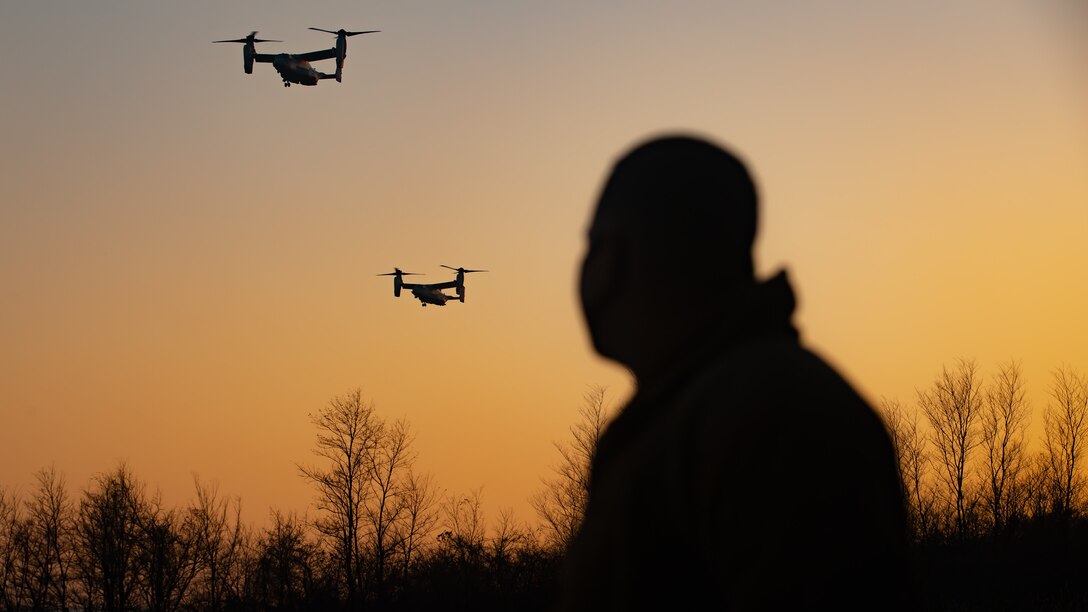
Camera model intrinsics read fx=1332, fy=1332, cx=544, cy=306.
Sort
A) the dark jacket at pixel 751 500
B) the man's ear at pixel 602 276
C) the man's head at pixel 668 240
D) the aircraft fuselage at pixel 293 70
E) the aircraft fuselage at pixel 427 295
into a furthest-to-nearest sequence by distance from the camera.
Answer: the aircraft fuselage at pixel 427 295 → the aircraft fuselage at pixel 293 70 → the man's ear at pixel 602 276 → the man's head at pixel 668 240 → the dark jacket at pixel 751 500

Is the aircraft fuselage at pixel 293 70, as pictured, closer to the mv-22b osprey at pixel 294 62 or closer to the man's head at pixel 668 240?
the mv-22b osprey at pixel 294 62

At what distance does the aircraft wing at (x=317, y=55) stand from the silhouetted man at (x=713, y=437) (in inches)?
2094

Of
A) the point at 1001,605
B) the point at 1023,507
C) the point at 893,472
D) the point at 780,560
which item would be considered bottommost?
the point at 780,560

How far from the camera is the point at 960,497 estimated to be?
68.9 metres

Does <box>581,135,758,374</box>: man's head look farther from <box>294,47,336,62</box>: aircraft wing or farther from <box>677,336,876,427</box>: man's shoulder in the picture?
<box>294,47,336,62</box>: aircraft wing

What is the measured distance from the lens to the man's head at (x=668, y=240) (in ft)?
9.57

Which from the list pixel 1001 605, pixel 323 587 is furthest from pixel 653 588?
pixel 323 587

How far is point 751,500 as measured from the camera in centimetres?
244

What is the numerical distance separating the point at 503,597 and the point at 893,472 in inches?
2252

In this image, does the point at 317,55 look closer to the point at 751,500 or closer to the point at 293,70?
the point at 293,70

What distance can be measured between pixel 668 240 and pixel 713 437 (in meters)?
0.57

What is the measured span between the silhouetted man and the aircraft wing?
53183 mm

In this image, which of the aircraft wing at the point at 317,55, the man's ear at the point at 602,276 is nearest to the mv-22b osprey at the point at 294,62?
the aircraft wing at the point at 317,55

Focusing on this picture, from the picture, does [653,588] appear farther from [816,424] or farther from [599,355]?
[599,355]
